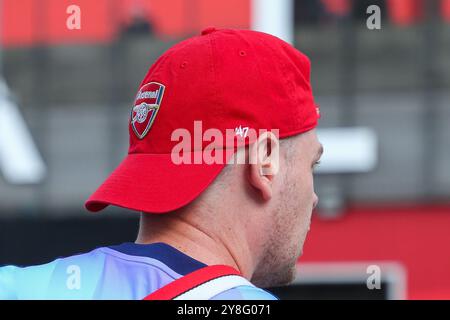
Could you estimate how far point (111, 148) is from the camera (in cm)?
687

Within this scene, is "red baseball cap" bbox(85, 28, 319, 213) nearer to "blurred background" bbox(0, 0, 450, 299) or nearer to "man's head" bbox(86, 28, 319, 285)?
"man's head" bbox(86, 28, 319, 285)

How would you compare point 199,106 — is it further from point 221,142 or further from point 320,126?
point 320,126

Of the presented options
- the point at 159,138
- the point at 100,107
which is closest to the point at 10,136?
the point at 100,107

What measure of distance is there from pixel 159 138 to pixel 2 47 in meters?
5.64

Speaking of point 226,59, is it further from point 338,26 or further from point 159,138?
point 338,26

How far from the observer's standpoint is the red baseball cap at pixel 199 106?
5.28 feet

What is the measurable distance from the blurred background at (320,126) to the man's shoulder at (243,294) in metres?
4.80

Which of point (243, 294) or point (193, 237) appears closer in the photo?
point (243, 294)

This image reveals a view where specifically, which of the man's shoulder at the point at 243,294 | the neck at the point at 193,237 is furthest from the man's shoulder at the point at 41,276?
the man's shoulder at the point at 243,294

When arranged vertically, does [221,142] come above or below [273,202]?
above

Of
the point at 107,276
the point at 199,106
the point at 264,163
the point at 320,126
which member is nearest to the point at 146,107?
Result: the point at 199,106

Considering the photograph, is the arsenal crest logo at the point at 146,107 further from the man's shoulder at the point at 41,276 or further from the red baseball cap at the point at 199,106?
the man's shoulder at the point at 41,276

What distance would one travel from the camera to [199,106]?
161cm

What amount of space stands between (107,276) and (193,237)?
0.18 meters
